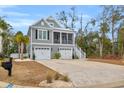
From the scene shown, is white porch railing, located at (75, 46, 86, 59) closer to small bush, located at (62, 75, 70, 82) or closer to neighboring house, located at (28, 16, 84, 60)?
neighboring house, located at (28, 16, 84, 60)

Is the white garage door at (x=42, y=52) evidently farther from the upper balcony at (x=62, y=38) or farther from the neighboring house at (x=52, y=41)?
the upper balcony at (x=62, y=38)

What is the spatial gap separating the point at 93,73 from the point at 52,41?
590 centimetres

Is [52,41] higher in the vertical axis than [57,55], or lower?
higher

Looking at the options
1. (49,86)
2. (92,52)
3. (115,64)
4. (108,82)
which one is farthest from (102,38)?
(49,86)

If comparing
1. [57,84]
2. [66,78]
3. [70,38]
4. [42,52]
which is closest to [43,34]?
[70,38]

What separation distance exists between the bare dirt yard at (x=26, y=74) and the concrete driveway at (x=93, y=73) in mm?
452

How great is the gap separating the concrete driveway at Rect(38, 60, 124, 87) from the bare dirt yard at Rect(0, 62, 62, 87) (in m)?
0.45

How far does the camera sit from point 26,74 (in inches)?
437

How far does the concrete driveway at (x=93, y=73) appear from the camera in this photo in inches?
422

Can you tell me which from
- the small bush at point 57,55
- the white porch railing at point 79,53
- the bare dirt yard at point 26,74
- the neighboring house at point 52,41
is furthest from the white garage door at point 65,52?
the bare dirt yard at point 26,74

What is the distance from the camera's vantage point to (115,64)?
11570mm

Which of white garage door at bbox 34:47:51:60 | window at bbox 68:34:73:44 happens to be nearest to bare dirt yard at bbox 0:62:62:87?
white garage door at bbox 34:47:51:60

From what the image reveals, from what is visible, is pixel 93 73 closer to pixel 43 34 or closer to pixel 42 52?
pixel 42 52

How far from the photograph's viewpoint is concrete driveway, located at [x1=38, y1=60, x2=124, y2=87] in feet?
35.2
